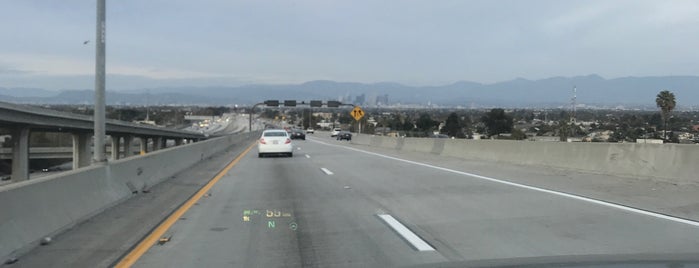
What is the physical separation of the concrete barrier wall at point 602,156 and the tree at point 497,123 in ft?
48.8

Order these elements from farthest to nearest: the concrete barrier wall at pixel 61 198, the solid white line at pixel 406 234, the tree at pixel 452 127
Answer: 1. the tree at pixel 452 127
2. the solid white line at pixel 406 234
3. the concrete barrier wall at pixel 61 198

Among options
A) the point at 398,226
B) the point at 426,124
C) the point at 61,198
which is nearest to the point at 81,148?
the point at 426,124

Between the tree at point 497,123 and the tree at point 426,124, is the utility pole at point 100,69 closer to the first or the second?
the tree at point 497,123

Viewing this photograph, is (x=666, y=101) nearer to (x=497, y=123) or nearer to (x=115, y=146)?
(x=497, y=123)

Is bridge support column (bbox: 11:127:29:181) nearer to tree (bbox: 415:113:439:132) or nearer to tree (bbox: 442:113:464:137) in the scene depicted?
tree (bbox: 442:113:464:137)

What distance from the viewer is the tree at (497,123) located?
42.4 meters

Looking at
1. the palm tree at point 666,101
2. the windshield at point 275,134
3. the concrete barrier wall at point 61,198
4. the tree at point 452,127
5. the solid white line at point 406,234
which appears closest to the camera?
the concrete barrier wall at point 61,198

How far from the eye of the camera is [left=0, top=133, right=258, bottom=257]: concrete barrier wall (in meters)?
7.41

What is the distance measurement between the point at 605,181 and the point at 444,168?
6541 mm

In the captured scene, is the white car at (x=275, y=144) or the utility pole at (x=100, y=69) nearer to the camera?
the utility pole at (x=100, y=69)

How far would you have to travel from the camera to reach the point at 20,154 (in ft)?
122

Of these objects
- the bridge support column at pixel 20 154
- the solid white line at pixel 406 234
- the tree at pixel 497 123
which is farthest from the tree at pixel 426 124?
the solid white line at pixel 406 234

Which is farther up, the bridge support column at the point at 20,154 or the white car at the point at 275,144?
the white car at the point at 275,144

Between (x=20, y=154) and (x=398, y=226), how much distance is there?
34.4 m
